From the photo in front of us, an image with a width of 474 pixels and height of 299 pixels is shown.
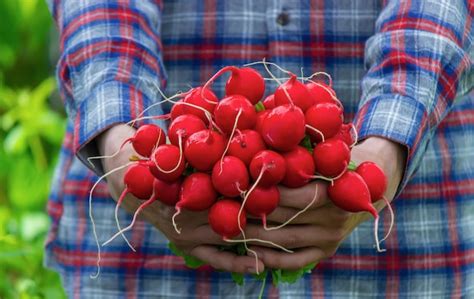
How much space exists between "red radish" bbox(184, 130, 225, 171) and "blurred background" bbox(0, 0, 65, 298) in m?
0.75

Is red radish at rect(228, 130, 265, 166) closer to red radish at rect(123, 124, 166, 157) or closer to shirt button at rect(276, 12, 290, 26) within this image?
red radish at rect(123, 124, 166, 157)

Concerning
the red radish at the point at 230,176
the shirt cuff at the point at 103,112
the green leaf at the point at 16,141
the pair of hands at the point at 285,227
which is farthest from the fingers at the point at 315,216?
the green leaf at the point at 16,141

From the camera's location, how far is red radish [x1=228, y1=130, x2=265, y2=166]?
1.41 metres

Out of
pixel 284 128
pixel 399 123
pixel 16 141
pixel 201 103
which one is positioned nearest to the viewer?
pixel 284 128

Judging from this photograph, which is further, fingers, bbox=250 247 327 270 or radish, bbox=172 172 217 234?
fingers, bbox=250 247 327 270

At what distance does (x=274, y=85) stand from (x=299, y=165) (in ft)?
1.69

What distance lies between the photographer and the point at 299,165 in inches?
55.6

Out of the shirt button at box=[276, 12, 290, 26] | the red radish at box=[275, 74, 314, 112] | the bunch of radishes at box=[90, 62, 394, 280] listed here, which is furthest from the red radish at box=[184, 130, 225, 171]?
the shirt button at box=[276, 12, 290, 26]

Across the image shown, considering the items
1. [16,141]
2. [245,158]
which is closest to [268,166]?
[245,158]

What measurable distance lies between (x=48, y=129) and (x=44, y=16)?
1606 millimetres

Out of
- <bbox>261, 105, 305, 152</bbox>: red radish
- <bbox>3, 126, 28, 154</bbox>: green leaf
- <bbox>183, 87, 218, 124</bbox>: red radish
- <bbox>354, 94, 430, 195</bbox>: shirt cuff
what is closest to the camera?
<bbox>261, 105, 305, 152</bbox>: red radish

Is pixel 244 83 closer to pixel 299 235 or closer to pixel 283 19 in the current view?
pixel 299 235

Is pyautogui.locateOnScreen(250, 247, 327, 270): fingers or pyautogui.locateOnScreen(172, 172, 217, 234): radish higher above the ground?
pyautogui.locateOnScreen(172, 172, 217, 234): radish

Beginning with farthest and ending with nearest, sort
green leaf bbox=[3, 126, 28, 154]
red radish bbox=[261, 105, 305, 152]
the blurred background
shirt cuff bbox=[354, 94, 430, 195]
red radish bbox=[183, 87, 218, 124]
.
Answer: green leaf bbox=[3, 126, 28, 154]
the blurred background
shirt cuff bbox=[354, 94, 430, 195]
red radish bbox=[183, 87, 218, 124]
red radish bbox=[261, 105, 305, 152]
